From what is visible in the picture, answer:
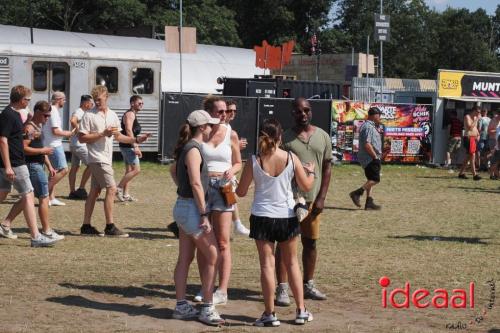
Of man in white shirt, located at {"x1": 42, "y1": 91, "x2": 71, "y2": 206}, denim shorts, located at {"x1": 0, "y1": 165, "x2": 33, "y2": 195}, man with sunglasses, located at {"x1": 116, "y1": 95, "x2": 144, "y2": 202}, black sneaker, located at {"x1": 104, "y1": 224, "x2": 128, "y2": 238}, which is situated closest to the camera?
denim shorts, located at {"x1": 0, "y1": 165, "x2": 33, "y2": 195}

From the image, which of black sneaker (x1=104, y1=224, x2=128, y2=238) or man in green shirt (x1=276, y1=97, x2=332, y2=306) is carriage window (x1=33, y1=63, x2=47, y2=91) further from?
man in green shirt (x1=276, y1=97, x2=332, y2=306)

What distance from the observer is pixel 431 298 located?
8.98m

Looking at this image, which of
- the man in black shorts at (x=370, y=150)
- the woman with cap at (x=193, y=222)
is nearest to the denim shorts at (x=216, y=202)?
the woman with cap at (x=193, y=222)

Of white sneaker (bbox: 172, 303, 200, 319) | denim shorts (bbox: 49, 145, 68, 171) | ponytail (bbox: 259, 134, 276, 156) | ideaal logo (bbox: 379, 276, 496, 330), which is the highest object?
ponytail (bbox: 259, 134, 276, 156)

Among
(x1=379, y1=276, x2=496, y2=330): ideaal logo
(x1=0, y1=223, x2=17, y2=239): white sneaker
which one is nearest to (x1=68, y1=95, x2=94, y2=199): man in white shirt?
(x1=0, y1=223, x2=17, y2=239): white sneaker

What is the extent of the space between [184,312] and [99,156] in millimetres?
4691

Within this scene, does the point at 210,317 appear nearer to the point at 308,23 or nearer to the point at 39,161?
the point at 39,161

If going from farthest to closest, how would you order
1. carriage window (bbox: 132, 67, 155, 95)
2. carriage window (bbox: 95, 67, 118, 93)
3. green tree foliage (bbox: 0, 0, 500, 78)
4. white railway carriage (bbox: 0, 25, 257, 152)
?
green tree foliage (bbox: 0, 0, 500, 78) → carriage window (bbox: 132, 67, 155, 95) → carriage window (bbox: 95, 67, 118, 93) → white railway carriage (bbox: 0, 25, 257, 152)

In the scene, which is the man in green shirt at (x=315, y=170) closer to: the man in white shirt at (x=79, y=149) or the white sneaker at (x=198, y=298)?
the white sneaker at (x=198, y=298)

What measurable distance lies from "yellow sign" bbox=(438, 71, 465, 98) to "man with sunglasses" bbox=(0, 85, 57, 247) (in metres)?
17.9

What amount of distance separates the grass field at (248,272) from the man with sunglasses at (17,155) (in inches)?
16.6

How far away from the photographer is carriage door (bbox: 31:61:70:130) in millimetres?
23250

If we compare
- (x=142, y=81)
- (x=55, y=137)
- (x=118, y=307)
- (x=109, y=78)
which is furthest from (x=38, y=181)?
(x=142, y=81)

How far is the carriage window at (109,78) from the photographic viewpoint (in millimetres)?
24188
